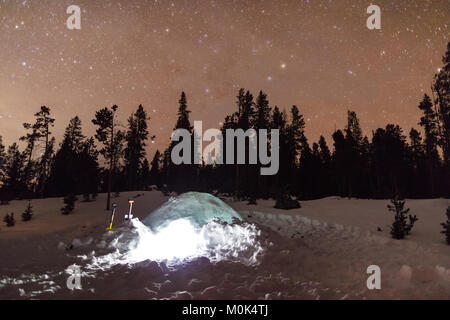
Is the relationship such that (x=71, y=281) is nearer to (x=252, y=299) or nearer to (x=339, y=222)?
(x=252, y=299)

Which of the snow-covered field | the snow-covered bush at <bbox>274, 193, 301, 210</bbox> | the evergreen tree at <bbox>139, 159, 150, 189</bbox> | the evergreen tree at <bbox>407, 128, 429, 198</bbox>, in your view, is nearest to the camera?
the snow-covered field

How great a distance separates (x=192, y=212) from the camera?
9.55 metres

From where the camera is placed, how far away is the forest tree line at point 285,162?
27.9 meters

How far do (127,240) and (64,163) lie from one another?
37.7 m

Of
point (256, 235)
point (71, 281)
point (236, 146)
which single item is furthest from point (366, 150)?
point (71, 281)

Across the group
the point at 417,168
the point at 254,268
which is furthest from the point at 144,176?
the point at 417,168

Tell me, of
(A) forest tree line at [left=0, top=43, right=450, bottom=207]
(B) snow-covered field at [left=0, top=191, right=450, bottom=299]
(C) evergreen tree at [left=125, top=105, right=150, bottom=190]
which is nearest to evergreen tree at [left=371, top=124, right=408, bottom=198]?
(A) forest tree line at [left=0, top=43, right=450, bottom=207]

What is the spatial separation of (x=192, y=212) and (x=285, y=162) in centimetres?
3086

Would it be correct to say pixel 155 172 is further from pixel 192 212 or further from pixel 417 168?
pixel 417 168

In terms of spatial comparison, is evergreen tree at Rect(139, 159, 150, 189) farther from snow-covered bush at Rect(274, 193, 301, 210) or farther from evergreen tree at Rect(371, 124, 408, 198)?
evergreen tree at Rect(371, 124, 408, 198)

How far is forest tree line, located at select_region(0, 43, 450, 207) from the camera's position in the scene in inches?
1099

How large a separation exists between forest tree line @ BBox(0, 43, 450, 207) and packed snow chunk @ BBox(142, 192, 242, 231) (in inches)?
538

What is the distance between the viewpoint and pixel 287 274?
18.1ft

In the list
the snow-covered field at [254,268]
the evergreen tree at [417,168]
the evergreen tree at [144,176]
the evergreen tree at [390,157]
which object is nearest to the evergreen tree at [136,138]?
the evergreen tree at [144,176]
